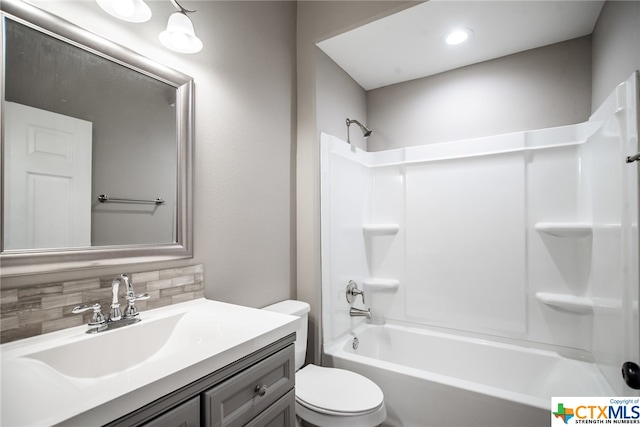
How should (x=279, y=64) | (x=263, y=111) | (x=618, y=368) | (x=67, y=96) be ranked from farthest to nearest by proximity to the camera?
(x=279, y=64) → (x=263, y=111) → (x=618, y=368) → (x=67, y=96)

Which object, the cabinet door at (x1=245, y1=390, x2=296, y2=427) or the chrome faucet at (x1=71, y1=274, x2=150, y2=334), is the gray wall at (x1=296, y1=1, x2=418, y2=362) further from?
the chrome faucet at (x1=71, y1=274, x2=150, y2=334)

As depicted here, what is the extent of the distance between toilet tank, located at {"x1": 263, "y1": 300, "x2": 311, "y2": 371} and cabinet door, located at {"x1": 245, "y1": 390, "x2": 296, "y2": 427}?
2.08ft

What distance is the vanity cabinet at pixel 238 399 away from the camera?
2.31 feet

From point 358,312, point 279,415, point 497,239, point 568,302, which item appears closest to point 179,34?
point 279,415

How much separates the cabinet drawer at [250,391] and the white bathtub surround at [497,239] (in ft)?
3.20

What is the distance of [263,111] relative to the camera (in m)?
1.82

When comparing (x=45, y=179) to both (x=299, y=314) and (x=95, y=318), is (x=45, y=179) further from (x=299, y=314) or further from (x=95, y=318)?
(x=299, y=314)

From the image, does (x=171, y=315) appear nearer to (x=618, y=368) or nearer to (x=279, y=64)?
(x=279, y=64)

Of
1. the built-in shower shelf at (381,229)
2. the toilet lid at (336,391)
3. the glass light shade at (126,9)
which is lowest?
the toilet lid at (336,391)

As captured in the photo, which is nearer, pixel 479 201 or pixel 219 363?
pixel 219 363

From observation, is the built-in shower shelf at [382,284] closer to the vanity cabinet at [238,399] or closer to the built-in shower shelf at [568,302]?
the built-in shower shelf at [568,302]

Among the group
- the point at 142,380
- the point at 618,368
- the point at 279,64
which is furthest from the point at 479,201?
the point at 142,380

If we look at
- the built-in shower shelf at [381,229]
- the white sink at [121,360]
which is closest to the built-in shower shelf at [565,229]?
the built-in shower shelf at [381,229]

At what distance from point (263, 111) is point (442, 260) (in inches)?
66.7
